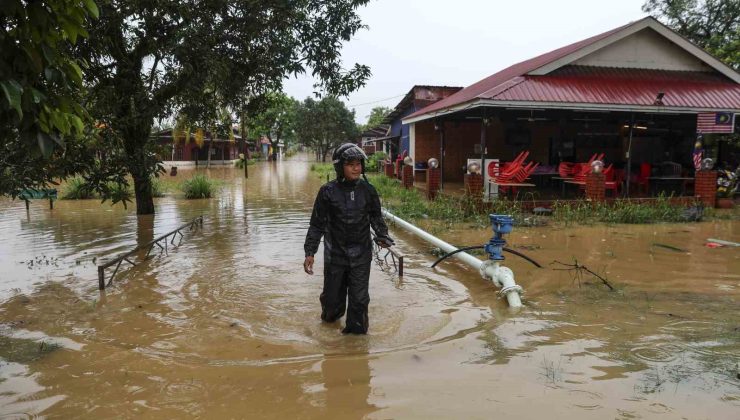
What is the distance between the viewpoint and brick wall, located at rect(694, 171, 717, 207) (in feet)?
43.2

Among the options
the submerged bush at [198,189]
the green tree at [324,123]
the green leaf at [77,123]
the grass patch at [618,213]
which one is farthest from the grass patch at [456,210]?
the green tree at [324,123]

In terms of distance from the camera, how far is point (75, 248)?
9.38m

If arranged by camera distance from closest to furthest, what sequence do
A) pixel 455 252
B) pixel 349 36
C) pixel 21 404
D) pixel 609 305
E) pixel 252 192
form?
pixel 21 404, pixel 609 305, pixel 455 252, pixel 349 36, pixel 252 192

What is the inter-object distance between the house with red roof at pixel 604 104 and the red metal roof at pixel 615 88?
3 centimetres

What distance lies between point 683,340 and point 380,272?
401 centimetres

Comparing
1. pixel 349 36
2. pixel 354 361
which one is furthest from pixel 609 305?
pixel 349 36

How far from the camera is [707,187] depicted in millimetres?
13266

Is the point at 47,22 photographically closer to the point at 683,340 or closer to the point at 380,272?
the point at 683,340

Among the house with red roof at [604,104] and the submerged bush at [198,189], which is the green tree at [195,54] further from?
the submerged bush at [198,189]

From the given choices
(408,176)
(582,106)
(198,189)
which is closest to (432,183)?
(408,176)

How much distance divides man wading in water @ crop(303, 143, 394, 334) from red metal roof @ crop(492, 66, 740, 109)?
27.0 ft

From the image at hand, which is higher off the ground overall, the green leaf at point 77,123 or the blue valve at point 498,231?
the green leaf at point 77,123

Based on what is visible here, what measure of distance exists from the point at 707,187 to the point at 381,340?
40.7ft

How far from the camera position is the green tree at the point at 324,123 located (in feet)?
205
